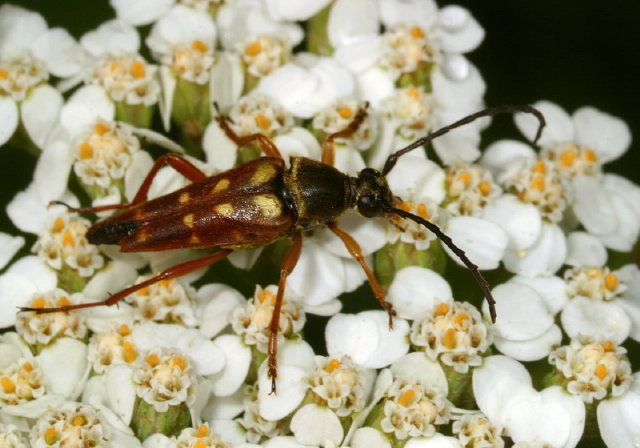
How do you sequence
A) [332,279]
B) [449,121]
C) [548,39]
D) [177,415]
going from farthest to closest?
[548,39] < [449,121] < [332,279] < [177,415]

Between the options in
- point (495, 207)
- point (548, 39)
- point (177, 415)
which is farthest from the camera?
point (548, 39)

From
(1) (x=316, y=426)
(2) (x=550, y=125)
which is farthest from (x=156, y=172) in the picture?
(2) (x=550, y=125)

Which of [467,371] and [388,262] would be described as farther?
[388,262]

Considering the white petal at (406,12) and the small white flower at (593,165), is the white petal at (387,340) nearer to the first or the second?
the small white flower at (593,165)

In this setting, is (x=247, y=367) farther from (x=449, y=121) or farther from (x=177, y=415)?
(x=449, y=121)

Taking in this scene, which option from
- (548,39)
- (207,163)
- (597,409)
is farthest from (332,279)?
(548,39)

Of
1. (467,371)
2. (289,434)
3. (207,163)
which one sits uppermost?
(207,163)
